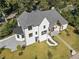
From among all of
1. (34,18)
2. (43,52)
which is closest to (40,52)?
(43,52)

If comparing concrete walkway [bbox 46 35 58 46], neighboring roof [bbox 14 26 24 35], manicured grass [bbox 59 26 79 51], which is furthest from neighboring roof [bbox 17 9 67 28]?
manicured grass [bbox 59 26 79 51]

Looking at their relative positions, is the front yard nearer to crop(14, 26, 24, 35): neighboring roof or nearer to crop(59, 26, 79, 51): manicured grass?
crop(59, 26, 79, 51): manicured grass

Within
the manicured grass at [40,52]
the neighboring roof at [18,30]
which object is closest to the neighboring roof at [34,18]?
the neighboring roof at [18,30]

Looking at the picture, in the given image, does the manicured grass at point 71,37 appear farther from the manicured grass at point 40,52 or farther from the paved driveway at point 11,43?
the paved driveway at point 11,43

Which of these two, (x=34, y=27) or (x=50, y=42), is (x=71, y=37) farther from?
(x=34, y=27)

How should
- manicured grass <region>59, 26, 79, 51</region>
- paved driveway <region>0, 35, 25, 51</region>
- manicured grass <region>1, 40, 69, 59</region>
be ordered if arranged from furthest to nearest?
manicured grass <region>59, 26, 79, 51</region> → paved driveway <region>0, 35, 25, 51</region> → manicured grass <region>1, 40, 69, 59</region>

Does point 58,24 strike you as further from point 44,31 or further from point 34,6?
point 34,6

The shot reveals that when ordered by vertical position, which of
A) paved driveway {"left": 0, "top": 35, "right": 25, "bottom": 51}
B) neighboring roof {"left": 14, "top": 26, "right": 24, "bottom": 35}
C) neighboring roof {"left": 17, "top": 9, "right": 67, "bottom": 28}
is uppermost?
neighboring roof {"left": 17, "top": 9, "right": 67, "bottom": 28}

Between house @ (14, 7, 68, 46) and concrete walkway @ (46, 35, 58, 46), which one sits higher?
house @ (14, 7, 68, 46)
